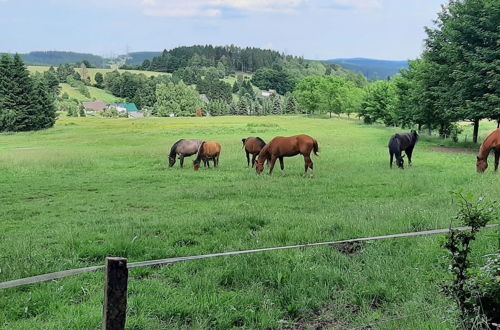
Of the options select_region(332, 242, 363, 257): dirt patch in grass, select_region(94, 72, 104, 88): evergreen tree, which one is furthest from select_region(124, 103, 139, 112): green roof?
select_region(332, 242, 363, 257): dirt patch in grass

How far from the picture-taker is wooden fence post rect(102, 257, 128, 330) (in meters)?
2.79

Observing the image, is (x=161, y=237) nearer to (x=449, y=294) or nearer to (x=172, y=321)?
(x=172, y=321)

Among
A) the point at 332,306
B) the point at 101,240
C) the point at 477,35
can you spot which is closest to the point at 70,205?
the point at 101,240

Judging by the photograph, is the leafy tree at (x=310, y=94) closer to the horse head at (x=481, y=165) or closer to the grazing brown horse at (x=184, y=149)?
Answer: the grazing brown horse at (x=184, y=149)

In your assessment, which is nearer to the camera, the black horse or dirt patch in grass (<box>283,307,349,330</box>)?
dirt patch in grass (<box>283,307,349,330</box>)

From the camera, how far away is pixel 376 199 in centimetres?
1202

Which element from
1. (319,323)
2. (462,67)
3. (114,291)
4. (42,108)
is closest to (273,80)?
(42,108)

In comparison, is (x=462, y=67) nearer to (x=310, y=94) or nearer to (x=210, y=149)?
(x=210, y=149)

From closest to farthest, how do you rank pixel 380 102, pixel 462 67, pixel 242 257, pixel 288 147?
pixel 242 257, pixel 288 147, pixel 462 67, pixel 380 102

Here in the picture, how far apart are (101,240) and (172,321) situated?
11.0ft

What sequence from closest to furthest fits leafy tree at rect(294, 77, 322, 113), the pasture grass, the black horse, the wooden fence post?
1. the wooden fence post
2. the black horse
3. leafy tree at rect(294, 77, 322, 113)
4. the pasture grass

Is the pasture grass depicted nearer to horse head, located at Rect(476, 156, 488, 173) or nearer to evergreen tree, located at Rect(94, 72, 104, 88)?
evergreen tree, located at Rect(94, 72, 104, 88)

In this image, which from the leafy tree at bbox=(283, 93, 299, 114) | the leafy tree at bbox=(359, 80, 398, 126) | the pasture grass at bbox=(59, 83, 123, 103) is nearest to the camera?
the leafy tree at bbox=(359, 80, 398, 126)

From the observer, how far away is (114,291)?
2.82 m
